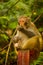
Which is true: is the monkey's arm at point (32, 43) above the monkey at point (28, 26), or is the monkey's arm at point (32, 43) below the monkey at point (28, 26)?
below

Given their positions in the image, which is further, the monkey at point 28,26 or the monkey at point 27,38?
the monkey at point 28,26

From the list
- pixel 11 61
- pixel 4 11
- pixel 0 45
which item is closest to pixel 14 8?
pixel 4 11

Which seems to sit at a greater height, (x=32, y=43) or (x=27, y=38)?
(x=27, y=38)

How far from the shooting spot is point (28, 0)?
7434 mm

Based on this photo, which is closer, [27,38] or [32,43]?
[32,43]

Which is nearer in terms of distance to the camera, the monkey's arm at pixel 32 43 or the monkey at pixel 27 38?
the monkey at pixel 27 38

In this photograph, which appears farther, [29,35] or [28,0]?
[28,0]

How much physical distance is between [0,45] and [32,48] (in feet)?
11.2

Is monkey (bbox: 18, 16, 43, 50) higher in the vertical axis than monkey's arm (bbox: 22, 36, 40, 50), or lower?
higher

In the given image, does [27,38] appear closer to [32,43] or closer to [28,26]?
[28,26]

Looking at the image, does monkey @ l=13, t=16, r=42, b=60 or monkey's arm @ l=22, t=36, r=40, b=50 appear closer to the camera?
monkey @ l=13, t=16, r=42, b=60

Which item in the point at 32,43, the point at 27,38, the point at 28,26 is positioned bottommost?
the point at 32,43

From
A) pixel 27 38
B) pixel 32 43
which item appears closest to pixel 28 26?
pixel 27 38

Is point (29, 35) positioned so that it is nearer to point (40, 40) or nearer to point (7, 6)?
point (40, 40)
